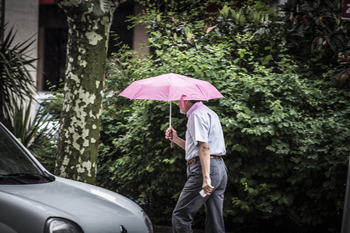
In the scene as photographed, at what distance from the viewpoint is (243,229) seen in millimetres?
6992

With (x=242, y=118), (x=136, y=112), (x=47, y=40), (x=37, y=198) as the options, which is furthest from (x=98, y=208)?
(x=47, y=40)

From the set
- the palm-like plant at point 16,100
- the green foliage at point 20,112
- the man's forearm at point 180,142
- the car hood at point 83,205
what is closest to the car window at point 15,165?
the car hood at point 83,205

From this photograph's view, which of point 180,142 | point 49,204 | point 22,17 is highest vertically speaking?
point 22,17

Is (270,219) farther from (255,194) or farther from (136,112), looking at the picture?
(136,112)

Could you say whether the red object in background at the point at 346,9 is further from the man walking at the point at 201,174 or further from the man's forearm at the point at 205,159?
the man's forearm at the point at 205,159

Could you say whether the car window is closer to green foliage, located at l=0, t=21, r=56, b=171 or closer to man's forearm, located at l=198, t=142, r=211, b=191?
man's forearm, located at l=198, t=142, r=211, b=191

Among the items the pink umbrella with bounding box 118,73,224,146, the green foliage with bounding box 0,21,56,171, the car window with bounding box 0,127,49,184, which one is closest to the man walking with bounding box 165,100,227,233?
the pink umbrella with bounding box 118,73,224,146

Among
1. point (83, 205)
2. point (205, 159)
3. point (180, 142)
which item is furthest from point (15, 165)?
point (180, 142)

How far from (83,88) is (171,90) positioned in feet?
3.55

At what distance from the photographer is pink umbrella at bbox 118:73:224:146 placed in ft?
16.6

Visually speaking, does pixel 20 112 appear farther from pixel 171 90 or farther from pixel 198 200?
pixel 198 200

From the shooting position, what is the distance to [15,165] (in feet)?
12.9

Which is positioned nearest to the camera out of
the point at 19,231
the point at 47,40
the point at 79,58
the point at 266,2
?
the point at 19,231

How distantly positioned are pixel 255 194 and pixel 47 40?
35.8 ft
